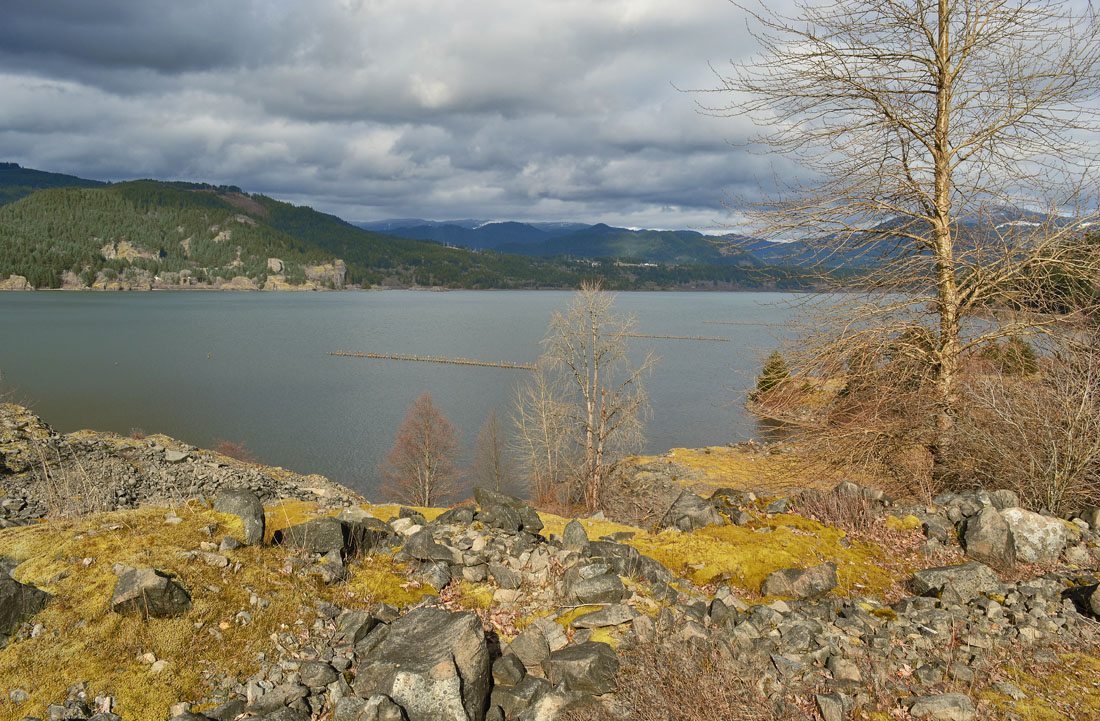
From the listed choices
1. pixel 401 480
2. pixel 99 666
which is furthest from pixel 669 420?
pixel 99 666

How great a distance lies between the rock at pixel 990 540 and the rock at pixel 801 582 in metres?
2.13

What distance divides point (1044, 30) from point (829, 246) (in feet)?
14.6

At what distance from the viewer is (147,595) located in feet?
18.2

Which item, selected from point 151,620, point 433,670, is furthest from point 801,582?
point 151,620

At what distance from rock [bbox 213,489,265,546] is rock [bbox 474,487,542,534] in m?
3.11

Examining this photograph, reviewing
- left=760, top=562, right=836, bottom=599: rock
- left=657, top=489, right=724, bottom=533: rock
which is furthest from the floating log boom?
left=760, top=562, right=836, bottom=599: rock

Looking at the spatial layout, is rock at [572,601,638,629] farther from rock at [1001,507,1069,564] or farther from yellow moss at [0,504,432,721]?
rock at [1001,507,1069,564]

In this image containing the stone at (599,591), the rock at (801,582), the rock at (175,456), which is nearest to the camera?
the stone at (599,591)

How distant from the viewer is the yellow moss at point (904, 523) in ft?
29.3

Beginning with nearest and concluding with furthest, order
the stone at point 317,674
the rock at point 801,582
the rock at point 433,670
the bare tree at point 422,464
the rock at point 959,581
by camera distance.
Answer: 1. the rock at point 433,670
2. the stone at point 317,674
3. the rock at point 959,581
4. the rock at point 801,582
5. the bare tree at point 422,464

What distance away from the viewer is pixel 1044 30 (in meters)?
9.09

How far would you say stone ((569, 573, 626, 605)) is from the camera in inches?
266

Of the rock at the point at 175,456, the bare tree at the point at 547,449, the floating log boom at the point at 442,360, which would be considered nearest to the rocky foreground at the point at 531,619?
the rock at the point at 175,456

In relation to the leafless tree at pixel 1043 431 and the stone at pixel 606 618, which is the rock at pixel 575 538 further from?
the leafless tree at pixel 1043 431
